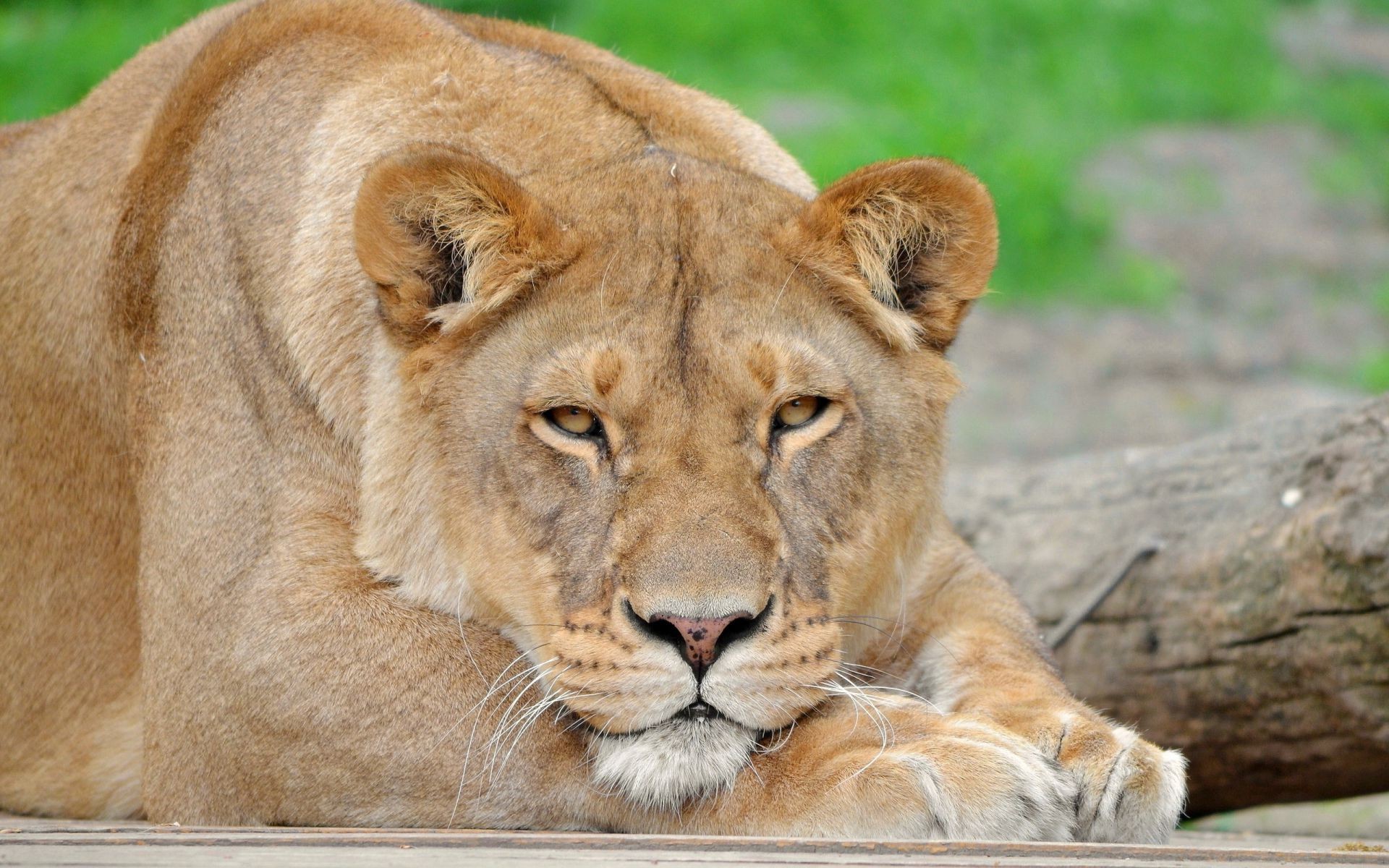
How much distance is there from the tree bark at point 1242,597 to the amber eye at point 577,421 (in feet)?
6.06

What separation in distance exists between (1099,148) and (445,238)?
11291 millimetres

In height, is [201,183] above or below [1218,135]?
above

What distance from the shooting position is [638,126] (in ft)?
12.2

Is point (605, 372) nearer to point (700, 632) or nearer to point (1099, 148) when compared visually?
point (700, 632)

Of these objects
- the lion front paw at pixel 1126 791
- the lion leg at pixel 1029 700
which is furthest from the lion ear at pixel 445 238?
the lion front paw at pixel 1126 791

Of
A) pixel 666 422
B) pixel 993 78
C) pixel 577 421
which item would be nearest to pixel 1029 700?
pixel 666 422

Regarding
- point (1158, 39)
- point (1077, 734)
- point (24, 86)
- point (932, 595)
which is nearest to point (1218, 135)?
point (1158, 39)

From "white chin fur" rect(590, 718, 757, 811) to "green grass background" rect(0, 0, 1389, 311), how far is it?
8562 mm

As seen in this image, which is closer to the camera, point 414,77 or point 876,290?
point 876,290

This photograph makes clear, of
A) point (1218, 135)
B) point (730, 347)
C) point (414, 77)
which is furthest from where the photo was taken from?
point (1218, 135)

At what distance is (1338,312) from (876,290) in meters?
9.18

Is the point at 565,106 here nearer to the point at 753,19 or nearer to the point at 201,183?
the point at 201,183

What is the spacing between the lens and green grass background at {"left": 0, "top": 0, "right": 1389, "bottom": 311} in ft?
39.3

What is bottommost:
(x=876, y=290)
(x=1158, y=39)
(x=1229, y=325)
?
(x=1229, y=325)
